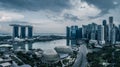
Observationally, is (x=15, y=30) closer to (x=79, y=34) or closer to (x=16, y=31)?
(x=16, y=31)

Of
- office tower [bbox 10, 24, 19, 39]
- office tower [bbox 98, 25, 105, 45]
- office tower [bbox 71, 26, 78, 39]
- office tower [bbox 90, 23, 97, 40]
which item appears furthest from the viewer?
office tower [bbox 10, 24, 19, 39]

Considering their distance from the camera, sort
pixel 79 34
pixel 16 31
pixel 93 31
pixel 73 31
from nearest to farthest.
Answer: pixel 93 31, pixel 79 34, pixel 73 31, pixel 16 31

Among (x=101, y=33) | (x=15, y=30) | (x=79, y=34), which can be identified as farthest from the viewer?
(x=15, y=30)

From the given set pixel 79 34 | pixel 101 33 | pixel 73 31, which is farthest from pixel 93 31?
pixel 73 31

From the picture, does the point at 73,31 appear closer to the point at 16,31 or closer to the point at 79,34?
→ the point at 79,34

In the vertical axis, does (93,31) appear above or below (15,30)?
below

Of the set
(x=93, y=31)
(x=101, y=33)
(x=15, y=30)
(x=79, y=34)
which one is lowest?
(x=79, y=34)

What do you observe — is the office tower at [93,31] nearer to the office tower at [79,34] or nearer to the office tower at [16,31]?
the office tower at [79,34]

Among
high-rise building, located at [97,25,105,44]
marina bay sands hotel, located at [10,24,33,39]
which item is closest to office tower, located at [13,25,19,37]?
marina bay sands hotel, located at [10,24,33,39]

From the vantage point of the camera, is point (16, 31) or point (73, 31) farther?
point (16, 31)

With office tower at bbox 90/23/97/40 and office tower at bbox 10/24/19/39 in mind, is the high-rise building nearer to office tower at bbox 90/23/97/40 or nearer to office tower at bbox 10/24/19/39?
office tower at bbox 90/23/97/40

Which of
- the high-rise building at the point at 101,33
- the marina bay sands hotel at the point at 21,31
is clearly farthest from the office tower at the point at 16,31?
the high-rise building at the point at 101,33
